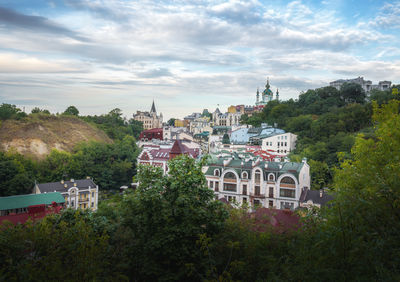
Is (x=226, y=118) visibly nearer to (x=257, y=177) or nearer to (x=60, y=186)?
(x=257, y=177)

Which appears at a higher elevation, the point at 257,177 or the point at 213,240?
the point at 213,240

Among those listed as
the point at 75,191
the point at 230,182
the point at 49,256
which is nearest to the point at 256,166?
the point at 230,182

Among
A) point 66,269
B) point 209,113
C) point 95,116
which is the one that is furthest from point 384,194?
point 209,113

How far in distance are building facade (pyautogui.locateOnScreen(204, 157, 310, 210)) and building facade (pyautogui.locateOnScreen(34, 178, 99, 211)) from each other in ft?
48.7

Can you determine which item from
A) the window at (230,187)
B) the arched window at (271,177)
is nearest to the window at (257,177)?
the arched window at (271,177)

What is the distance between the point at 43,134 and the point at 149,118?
63.8 meters

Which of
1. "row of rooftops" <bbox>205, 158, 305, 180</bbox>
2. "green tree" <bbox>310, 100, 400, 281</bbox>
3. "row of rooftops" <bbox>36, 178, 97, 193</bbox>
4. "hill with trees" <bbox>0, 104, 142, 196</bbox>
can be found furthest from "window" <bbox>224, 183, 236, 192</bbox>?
"hill with trees" <bbox>0, 104, 142, 196</bbox>

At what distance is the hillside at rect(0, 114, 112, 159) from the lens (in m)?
49.6

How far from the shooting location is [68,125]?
210ft

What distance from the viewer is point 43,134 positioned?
5544 cm

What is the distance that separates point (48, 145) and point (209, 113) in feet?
276

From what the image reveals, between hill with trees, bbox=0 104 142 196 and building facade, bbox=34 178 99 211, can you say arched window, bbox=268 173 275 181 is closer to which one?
building facade, bbox=34 178 99 211

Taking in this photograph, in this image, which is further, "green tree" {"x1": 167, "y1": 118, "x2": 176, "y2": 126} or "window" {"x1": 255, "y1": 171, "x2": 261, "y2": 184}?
"green tree" {"x1": 167, "y1": 118, "x2": 176, "y2": 126}

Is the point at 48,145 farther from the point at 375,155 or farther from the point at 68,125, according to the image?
the point at 375,155
